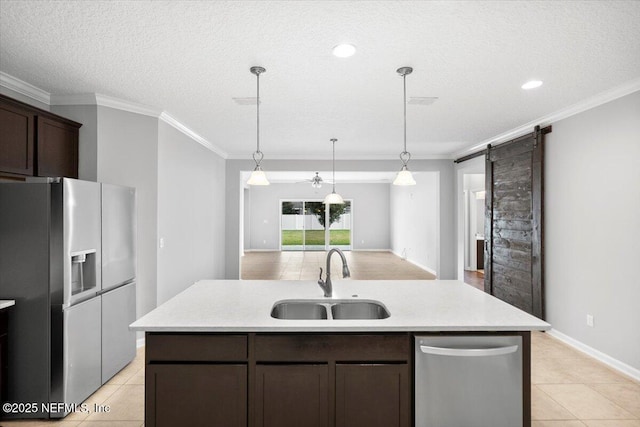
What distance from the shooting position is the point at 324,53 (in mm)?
2451

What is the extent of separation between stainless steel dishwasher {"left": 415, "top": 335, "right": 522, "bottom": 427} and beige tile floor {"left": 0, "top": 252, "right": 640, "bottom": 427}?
916 mm

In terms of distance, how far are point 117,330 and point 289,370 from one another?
79.5 inches

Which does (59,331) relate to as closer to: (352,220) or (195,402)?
(195,402)

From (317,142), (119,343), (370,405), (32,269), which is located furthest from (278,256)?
(370,405)

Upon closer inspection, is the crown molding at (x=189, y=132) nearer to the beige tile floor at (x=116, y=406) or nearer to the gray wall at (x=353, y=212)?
the beige tile floor at (x=116, y=406)

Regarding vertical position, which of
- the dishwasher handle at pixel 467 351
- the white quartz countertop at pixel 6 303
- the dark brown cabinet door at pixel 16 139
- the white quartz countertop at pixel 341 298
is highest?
the dark brown cabinet door at pixel 16 139

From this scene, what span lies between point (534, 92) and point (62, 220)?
4.09 m

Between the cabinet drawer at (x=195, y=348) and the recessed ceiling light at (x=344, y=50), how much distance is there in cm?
191

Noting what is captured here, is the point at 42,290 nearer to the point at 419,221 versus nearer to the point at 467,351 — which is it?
the point at 467,351

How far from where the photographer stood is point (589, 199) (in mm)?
3508

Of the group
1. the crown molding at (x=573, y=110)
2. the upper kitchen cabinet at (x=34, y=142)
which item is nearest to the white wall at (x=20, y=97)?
the upper kitchen cabinet at (x=34, y=142)

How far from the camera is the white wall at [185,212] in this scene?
156 inches

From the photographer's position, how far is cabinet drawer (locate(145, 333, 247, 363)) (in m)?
1.75

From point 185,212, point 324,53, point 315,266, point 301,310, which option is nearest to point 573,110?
point 324,53
